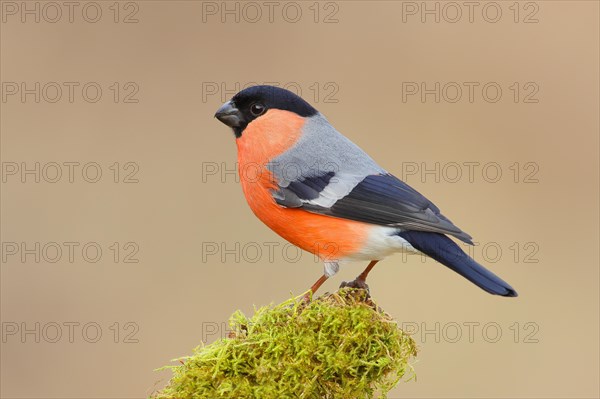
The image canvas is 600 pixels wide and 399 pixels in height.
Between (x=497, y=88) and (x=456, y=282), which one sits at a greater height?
(x=497, y=88)

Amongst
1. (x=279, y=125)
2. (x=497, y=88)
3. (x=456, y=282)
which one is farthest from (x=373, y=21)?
(x=279, y=125)

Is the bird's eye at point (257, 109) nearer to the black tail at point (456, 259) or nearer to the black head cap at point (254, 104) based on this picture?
the black head cap at point (254, 104)

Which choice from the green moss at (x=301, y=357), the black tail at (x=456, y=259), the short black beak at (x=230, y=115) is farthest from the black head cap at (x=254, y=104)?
the green moss at (x=301, y=357)

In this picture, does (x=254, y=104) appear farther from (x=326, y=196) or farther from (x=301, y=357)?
(x=301, y=357)

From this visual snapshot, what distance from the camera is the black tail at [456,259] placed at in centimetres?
390

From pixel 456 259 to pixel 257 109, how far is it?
1.51 m

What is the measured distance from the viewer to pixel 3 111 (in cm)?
884

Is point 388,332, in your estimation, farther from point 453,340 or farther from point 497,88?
point 497,88

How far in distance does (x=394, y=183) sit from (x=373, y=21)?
16.5 ft

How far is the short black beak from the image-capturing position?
4.76 m

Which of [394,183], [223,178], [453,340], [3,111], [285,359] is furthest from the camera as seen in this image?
[3,111]

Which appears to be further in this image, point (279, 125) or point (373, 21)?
point (373, 21)

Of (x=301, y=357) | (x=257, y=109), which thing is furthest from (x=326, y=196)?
(x=301, y=357)

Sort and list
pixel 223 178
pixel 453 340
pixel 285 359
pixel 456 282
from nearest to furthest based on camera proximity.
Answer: pixel 285 359 → pixel 453 340 → pixel 456 282 → pixel 223 178
